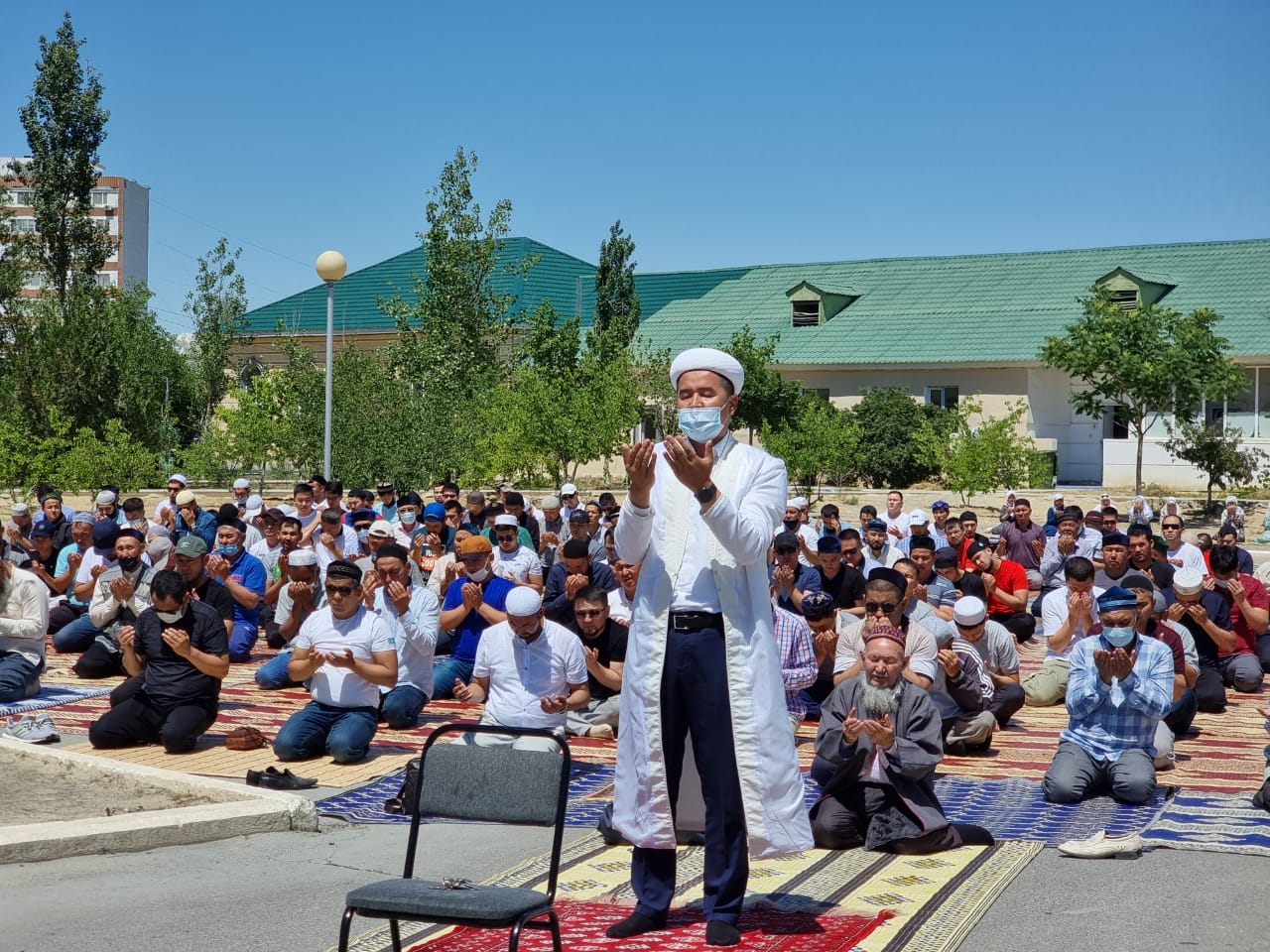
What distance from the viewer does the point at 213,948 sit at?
19.2 feet

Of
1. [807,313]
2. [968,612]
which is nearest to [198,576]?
[968,612]

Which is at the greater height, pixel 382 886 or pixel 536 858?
pixel 382 886

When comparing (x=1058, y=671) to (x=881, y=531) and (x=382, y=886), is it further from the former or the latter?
(x=382, y=886)

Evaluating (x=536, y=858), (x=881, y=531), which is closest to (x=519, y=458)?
(x=881, y=531)

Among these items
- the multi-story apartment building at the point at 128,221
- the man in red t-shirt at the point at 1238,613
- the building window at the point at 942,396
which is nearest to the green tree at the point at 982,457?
the building window at the point at 942,396

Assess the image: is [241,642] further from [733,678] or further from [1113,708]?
[733,678]

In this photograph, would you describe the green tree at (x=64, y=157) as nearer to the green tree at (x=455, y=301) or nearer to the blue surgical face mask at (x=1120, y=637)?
the green tree at (x=455, y=301)

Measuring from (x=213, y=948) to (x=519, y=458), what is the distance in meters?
28.4

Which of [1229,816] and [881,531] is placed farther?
[881,531]

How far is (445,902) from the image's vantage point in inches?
183

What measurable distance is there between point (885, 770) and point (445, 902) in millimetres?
3579

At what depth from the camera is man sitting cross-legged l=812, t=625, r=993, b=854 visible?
759 centimetres

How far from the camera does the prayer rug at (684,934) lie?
5590 millimetres

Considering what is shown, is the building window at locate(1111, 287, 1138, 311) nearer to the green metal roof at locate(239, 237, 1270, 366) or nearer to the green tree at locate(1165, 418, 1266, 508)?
the green metal roof at locate(239, 237, 1270, 366)
